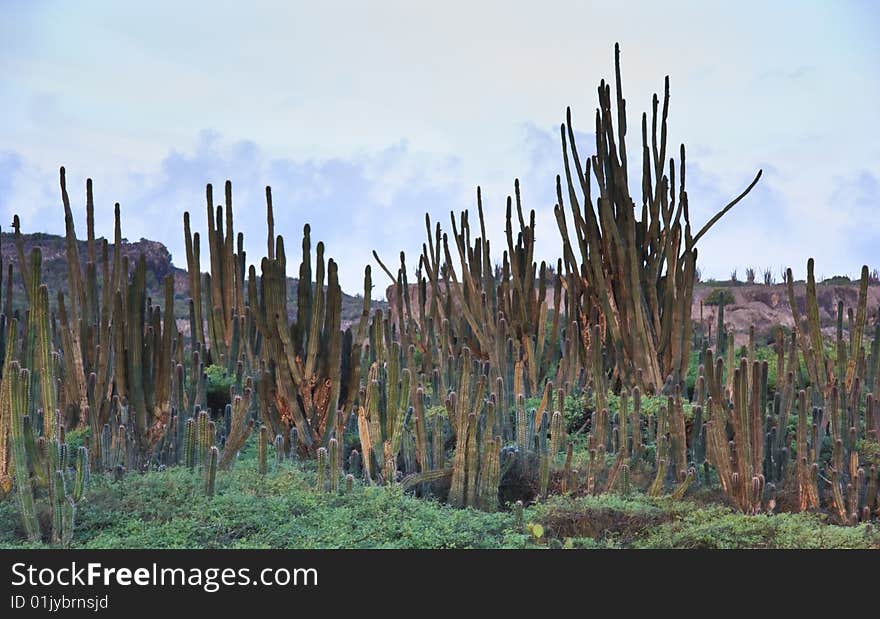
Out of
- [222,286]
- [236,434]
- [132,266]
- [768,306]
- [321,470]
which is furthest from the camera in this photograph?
[132,266]

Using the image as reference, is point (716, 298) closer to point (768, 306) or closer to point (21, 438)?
point (768, 306)

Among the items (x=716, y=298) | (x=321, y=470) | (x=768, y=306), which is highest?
(x=716, y=298)

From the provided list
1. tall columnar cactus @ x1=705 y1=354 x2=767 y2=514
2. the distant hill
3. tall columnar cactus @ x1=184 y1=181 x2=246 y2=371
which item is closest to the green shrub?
the distant hill

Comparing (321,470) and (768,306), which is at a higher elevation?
(768,306)

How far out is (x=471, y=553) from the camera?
3951mm

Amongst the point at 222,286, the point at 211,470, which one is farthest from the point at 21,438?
the point at 222,286

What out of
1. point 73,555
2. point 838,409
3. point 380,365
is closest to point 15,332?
point 73,555

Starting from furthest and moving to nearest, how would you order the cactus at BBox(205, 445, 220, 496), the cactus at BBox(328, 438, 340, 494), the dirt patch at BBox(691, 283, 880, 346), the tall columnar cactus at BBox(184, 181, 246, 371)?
the dirt patch at BBox(691, 283, 880, 346)
the tall columnar cactus at BBox(184, 181, 246, 371)
the cactus at BBox(328, 438, 340, 494)
the cactus at BBox(205, 445, 220, 496)

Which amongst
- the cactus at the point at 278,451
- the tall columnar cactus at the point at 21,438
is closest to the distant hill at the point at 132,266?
the cactus at the point at 278,451

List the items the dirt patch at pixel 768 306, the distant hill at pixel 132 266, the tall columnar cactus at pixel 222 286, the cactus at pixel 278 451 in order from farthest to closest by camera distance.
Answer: the distant hill at pixel 132 266, the dirt patch at pixel 768 306, the tall columnar cactus at pixel 222 286, the cactus at pixel 278 451

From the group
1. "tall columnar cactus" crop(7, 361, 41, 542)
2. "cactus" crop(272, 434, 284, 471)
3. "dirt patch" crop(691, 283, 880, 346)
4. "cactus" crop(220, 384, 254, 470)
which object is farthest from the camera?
"dirt patch" crop(691, 283, 880, 346)

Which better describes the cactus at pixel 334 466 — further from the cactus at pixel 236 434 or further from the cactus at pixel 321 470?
the cactus at pixel 236 434

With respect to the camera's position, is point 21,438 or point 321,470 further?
point 321,470

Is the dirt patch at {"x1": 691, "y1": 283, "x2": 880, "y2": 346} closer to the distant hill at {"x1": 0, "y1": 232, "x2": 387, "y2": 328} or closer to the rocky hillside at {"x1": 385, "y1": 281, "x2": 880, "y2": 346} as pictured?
the rocky hillside at {"x1": 385, "y1": 281, "x2": 880, "y2": 346}
